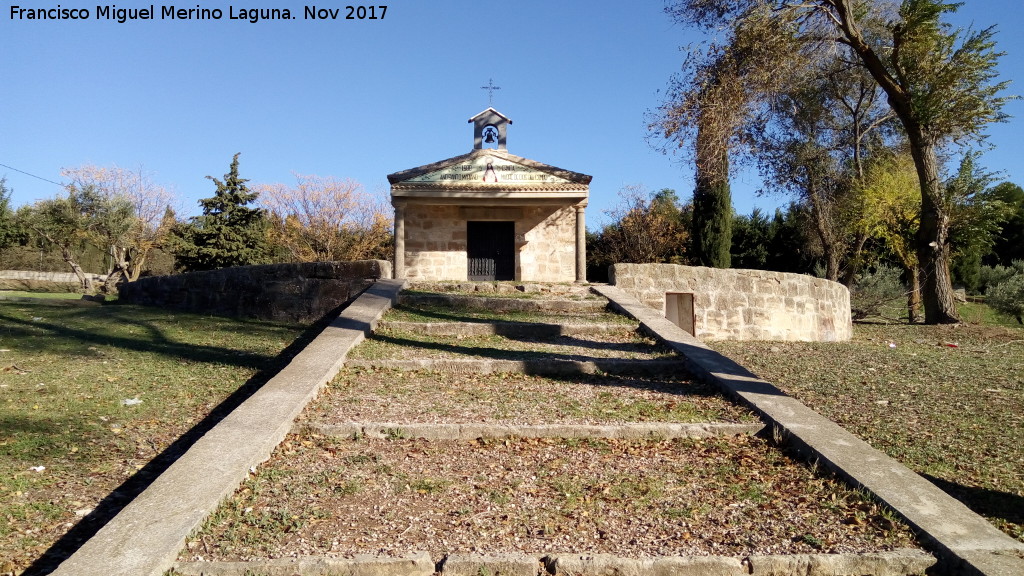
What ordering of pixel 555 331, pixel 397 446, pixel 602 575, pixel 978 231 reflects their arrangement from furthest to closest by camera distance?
pixel 978 231
pixel 555 331
pixel 397 446
pixel 602 575

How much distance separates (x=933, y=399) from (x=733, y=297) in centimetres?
523

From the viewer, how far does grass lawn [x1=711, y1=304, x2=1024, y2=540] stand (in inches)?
154

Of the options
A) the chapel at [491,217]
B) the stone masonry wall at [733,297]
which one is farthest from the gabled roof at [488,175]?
the stone masonry wall at [733,297]

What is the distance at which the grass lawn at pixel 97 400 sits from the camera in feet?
11.0

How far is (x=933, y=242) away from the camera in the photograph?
12500 mm

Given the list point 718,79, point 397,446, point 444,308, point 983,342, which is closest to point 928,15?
point 718,79

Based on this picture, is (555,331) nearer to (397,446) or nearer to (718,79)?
(397,446)

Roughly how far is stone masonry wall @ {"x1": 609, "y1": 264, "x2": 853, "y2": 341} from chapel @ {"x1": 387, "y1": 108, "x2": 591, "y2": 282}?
5.30m

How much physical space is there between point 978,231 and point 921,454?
9.92 m

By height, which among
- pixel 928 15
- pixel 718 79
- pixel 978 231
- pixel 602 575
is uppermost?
pixel 928 15

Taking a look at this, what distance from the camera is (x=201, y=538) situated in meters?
2.95

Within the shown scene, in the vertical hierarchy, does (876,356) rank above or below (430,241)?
below

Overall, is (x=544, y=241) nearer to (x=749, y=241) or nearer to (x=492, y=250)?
(x=492, y=250)

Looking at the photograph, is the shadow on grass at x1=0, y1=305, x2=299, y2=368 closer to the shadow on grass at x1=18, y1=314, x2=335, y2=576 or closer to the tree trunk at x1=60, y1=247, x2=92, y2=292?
the shadow on grass at x1=18, y1=314, x2=335, y2=576
